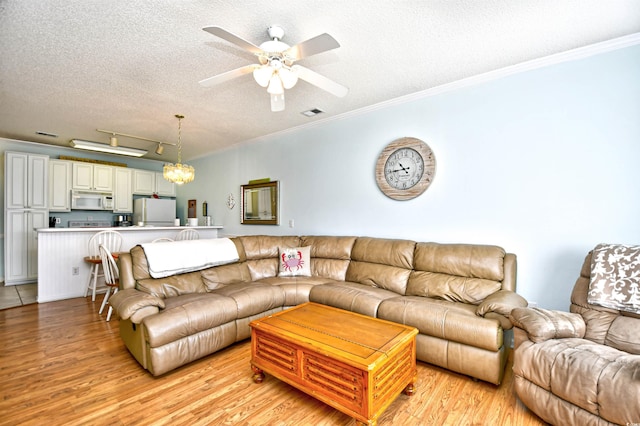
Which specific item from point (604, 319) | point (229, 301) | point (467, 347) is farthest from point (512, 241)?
point (229, 301)

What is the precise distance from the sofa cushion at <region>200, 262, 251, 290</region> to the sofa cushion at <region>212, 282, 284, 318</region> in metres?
0.09

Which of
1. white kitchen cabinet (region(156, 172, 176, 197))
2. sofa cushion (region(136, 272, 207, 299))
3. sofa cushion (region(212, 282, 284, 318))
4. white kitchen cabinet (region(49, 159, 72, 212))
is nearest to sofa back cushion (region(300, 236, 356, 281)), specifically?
sofa cushion (region(212, 282, 284, 318))

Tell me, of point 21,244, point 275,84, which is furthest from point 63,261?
point 275,84

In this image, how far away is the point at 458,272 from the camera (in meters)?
2.73

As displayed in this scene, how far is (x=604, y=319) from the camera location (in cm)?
190

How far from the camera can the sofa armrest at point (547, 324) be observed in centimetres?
177

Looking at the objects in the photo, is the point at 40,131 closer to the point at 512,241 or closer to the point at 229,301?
the point at 229,301

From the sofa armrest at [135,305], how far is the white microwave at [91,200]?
4.62 m

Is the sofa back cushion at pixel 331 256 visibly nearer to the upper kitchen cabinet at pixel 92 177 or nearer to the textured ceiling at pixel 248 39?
the textured ceiling at pixel 248 39

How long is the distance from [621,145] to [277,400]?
333 cm

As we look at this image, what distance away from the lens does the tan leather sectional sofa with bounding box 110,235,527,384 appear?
218cm

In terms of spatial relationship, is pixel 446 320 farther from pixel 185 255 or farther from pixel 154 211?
pixel 154 211

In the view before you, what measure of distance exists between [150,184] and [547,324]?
7501 millimetres

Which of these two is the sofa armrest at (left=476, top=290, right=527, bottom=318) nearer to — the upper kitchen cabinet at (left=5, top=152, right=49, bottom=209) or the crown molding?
the crown molding
